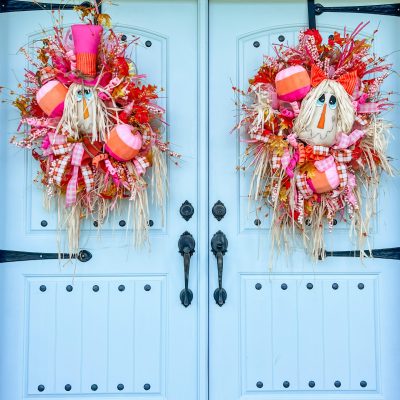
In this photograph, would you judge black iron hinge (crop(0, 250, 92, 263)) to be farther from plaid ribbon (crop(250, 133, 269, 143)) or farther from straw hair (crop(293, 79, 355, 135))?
straw hair (crop(293, 79, 355, 135))

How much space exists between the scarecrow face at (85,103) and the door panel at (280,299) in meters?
0.48

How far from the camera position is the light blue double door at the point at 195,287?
2.12m

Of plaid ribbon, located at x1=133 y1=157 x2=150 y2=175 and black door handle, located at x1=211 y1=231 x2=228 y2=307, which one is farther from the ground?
plaid ribbon, located at x1=133 y1=157 x2=150 y2=175

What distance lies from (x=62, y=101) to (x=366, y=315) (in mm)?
1425

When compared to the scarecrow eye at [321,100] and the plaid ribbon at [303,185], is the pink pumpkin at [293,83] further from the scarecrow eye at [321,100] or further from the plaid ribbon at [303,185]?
the plaid ribbon at [303,185]

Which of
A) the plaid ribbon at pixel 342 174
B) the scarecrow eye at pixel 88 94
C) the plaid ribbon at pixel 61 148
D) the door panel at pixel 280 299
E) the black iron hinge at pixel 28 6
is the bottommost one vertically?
the door panel at pixel 280 299

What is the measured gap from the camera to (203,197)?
2137 mm

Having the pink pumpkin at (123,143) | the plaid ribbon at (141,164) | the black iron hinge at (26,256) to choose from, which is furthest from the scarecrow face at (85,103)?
the black iron hinge at (26,256)

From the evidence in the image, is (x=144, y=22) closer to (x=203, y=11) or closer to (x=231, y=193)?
(x=203, y=11)

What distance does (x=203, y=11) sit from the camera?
2.12m

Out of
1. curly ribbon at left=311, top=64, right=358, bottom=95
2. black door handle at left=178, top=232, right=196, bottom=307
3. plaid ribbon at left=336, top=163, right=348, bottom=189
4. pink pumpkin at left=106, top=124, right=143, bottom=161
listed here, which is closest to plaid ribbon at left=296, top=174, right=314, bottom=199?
plaid ribbon at left=336, top=163, right=348, bottom=189

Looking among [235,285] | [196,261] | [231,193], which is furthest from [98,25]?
[235,285]

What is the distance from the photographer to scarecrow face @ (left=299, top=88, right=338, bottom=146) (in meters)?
1.94

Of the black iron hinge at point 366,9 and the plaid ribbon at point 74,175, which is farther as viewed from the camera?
the black iron hinge at point 366,9
